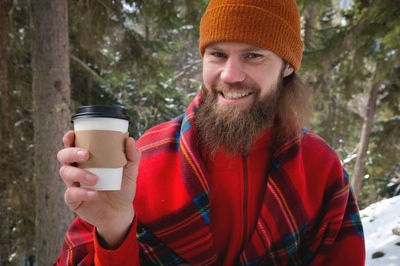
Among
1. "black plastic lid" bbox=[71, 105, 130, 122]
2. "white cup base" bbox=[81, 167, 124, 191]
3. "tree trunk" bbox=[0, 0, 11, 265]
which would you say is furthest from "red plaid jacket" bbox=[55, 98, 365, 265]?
"tree trunk" bbox=[0, 0, 11, 265]

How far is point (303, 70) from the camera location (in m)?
A: 5.92

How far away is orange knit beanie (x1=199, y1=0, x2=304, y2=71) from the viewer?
5.43ft

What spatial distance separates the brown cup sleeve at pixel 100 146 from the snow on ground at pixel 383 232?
3.25m

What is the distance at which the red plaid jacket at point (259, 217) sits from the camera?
1562 mm

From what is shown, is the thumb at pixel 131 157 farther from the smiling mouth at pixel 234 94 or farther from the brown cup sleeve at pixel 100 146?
the smiling mouth at pixel 234 94

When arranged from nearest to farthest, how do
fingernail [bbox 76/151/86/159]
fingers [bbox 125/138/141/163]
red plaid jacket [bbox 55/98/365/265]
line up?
fingernail [bbox 76/151/86/159], fingers [bbox 125/138/141/163], red plaid jacket [bbox 55/98/365/265]

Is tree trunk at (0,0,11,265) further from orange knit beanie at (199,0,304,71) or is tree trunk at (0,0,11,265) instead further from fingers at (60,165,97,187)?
fingers at (60,165,97,187)

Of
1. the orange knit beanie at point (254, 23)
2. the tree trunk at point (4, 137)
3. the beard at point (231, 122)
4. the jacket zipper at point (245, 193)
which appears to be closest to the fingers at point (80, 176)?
the beard at point (231, 122)

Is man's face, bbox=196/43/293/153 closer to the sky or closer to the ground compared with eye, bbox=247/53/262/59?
closer to the ground

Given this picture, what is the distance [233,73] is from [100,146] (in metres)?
0.96

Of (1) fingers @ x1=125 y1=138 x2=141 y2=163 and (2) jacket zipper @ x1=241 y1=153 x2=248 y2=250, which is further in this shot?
(2) jacket zipper @ x1=241 y1=153 x2=248 y2=250

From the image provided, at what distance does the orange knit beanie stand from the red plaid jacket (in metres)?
0.63

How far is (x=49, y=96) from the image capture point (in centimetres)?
390

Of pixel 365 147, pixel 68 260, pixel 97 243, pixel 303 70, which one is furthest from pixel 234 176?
pixel 365 147
